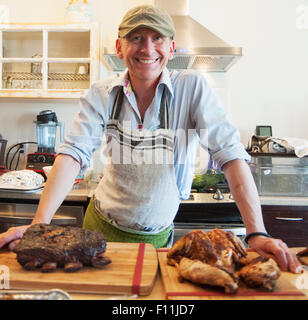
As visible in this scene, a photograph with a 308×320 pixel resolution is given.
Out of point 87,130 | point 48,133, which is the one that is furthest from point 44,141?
point 87,130

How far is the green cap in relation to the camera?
1061 mm

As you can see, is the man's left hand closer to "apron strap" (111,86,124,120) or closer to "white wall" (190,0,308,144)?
"apron strap" (111,86,124,120)

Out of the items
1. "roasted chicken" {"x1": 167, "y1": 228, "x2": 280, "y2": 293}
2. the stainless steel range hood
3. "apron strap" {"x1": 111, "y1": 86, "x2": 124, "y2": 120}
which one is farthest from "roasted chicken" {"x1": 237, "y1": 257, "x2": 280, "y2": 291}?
the stainless steel range hood

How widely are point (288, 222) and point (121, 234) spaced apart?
4.20ft

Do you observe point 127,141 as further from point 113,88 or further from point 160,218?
point 160,218

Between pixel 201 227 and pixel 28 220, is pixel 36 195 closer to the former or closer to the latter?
pixel 28 220

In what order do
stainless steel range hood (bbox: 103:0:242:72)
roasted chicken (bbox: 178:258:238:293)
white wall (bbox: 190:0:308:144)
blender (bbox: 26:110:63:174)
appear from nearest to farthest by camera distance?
roasted chicken (bbox: 178:258:238:293), stainless steel range hood (bbox: 103:0:242:72), blender (bbox: 26:110:63:174), white wall (bbox: 190:0:308:144)

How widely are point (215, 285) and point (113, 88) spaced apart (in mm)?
814

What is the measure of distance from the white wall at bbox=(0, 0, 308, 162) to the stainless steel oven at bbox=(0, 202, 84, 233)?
3.45 feet

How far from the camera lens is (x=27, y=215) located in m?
2.11

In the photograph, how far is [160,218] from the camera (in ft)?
3.99

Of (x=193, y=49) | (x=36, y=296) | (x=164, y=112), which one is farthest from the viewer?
(x=193, y=49)

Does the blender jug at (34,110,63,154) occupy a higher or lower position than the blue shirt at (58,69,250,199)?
lower
